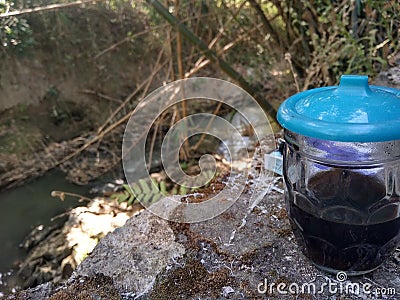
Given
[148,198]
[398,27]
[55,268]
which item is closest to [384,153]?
[398,27]

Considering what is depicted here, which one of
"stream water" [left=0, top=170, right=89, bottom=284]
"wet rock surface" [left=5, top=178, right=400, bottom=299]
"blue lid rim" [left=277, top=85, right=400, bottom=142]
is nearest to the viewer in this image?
"blue lid rim" [left=277, top=85, right=400, bottom=142]

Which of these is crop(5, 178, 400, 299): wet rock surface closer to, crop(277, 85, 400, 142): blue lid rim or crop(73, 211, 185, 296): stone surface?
crop(73, 211, 185, 296): stone surface

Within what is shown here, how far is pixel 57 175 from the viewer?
9.21ft

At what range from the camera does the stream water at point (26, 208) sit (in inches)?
86.9

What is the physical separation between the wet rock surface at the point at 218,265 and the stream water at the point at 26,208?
Answer: 4.91 ft

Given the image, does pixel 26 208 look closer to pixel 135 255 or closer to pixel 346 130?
pixel 135 255

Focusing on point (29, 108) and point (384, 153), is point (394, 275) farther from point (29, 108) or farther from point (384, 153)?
point (29, 108)

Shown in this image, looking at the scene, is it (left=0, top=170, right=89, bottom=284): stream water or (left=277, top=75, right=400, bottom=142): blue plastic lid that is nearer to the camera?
(left=277, top=75, right=400, bottom=142): blue plastic lid

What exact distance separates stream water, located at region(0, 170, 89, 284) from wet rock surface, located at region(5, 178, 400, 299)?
4.91 feet

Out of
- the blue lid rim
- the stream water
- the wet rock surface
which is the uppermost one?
the blue lid rim

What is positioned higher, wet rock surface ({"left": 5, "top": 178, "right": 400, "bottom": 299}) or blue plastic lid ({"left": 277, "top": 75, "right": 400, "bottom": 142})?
blue plastic lid ({"left": 277, "top": 75, "right": 400, "bottom": 142})

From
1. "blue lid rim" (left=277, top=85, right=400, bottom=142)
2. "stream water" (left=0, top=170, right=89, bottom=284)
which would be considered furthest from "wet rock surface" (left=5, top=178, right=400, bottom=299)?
"stream water" (left=0, top=170, right=89, bottom=284)

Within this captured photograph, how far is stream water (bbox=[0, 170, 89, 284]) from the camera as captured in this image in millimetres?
2206

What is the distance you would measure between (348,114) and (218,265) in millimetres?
426
